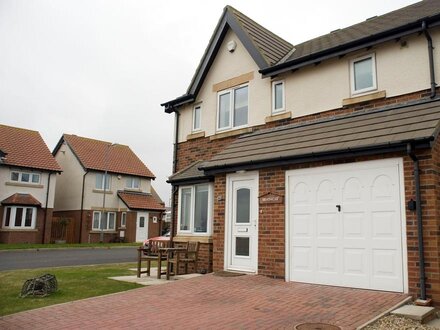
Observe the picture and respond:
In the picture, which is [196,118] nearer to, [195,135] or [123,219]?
[195,135]

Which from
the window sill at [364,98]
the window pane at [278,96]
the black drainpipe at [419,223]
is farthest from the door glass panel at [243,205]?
the black drainpipe at [419,223]

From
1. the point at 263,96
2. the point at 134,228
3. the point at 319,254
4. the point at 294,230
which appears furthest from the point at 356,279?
the point at 134,228

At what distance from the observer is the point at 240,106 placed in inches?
532

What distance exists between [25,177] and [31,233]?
434 centimetres

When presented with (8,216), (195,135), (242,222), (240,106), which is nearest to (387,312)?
(242,222)

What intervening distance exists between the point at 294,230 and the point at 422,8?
741 cm

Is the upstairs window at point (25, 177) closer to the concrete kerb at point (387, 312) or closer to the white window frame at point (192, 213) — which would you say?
the white window frame at point (192, 213)

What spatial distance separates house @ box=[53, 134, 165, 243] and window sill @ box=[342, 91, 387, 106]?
90.4 ft

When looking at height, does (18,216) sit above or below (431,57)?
below

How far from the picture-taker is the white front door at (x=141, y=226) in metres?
36.9

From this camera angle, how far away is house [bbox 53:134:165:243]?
34781mm

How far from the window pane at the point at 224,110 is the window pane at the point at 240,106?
0.30 meters

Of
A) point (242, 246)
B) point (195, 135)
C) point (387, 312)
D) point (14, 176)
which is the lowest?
point (387, 312)

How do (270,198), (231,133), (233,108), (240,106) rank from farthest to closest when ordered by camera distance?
(233,108) < (240,106) < (231,133) < (270,198)
